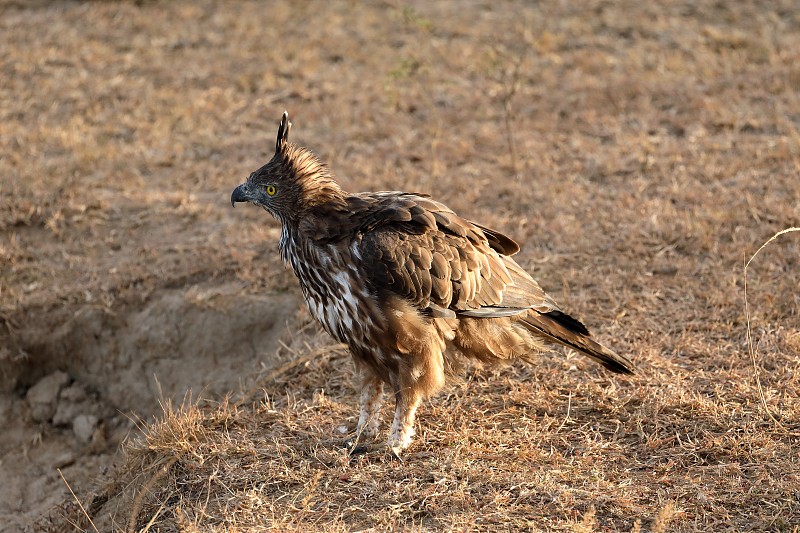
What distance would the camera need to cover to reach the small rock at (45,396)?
7.23m

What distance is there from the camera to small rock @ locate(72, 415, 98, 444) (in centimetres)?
705

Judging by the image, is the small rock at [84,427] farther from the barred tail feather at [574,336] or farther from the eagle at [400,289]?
the barred tail feather at [574,336]

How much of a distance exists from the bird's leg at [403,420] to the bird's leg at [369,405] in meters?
0.20

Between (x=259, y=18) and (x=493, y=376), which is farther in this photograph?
(x=259, y=18)

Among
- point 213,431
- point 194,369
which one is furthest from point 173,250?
point 213,431

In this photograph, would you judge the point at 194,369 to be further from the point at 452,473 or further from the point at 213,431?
the point at 452,473

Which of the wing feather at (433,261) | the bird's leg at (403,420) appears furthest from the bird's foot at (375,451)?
the wing feather at (433,261)

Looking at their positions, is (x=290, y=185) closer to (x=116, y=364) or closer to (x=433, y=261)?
(x=433, y=261)

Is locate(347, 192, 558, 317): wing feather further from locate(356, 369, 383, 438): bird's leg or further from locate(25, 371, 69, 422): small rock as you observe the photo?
locate(25, 371, 69, 422): small rock

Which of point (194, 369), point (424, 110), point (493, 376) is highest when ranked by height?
point (424, 110)

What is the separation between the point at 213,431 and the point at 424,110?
19.7 feet

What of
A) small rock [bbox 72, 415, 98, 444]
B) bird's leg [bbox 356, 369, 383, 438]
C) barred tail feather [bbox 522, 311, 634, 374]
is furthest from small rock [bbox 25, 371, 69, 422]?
barred tail feather [bbox 522, 311, 634, 374]

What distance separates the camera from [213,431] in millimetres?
5531

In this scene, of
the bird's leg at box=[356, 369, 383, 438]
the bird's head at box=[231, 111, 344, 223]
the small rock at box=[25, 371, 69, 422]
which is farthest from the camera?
the small rock at box=[25, 371, 69, 422]
